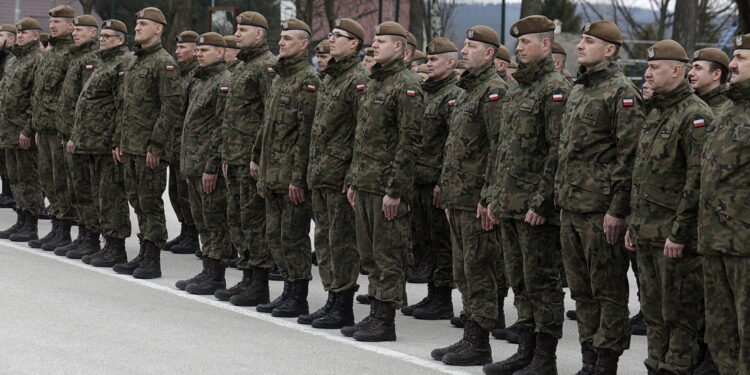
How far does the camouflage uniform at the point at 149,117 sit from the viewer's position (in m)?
11.3

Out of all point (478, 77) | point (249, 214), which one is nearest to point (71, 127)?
point (249, 214)

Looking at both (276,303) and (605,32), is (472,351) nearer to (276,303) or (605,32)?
(605,32)

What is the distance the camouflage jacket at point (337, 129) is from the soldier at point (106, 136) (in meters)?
3.02

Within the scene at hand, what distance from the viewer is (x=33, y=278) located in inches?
431

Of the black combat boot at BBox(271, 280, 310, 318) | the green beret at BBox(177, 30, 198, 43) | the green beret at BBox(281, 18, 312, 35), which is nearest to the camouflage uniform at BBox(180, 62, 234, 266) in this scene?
the green beret at BBox(281, 18, 312, 35)

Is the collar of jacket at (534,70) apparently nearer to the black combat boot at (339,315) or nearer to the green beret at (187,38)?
the black combat boot at (339,315)

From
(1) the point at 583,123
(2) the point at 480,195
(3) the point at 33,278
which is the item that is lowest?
(3) the point at 33,278

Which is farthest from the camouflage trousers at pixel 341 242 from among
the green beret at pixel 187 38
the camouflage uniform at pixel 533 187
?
the green beret at pixel 187 38

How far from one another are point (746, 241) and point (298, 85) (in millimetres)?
4221

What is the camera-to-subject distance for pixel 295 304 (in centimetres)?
966

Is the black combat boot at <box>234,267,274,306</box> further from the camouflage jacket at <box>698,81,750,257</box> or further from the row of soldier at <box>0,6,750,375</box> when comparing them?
the camouflage jacket at <box>698,81,750,257</box>

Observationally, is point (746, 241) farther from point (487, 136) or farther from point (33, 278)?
point (33, 278)

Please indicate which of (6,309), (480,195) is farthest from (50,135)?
(480,195)

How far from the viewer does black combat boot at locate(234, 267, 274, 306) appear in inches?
396
